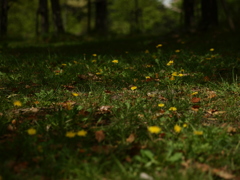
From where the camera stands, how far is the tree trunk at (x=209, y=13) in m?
9.57

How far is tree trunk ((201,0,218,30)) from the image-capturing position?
957cm

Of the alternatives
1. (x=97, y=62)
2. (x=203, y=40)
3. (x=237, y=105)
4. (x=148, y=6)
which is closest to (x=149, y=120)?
(x=237, y=105)

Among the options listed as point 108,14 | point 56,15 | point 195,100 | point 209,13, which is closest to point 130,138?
point 195,100

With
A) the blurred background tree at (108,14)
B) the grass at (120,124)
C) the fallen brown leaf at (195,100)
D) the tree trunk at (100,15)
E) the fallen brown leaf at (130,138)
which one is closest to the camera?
the grass at (120,124)

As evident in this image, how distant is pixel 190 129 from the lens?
8.10 ft

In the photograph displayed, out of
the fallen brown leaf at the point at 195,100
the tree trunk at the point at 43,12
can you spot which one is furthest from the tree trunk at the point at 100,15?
the fallen brown leaf at the point at 195,100

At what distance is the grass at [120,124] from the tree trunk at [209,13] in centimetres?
532

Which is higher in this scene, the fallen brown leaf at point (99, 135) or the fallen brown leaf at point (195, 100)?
the fallen brown leaf at point (195, 100)

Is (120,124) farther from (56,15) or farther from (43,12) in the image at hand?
(43,12)

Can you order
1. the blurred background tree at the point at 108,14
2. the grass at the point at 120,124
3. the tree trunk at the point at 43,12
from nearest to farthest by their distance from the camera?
the grass at the point at 120,124
the tree trunk at the point at 43,12
the blurred background tree at the point at 108,14

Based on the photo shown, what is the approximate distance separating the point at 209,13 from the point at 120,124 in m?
8.31

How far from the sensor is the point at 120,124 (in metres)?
2.57

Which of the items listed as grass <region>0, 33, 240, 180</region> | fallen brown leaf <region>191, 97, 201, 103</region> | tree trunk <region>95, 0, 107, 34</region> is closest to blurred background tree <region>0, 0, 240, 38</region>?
tree trunk <region>95, 0, 107, 34</region>

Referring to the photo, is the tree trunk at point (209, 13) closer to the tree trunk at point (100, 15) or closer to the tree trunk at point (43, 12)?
the tree trunk at point (100, 15)
